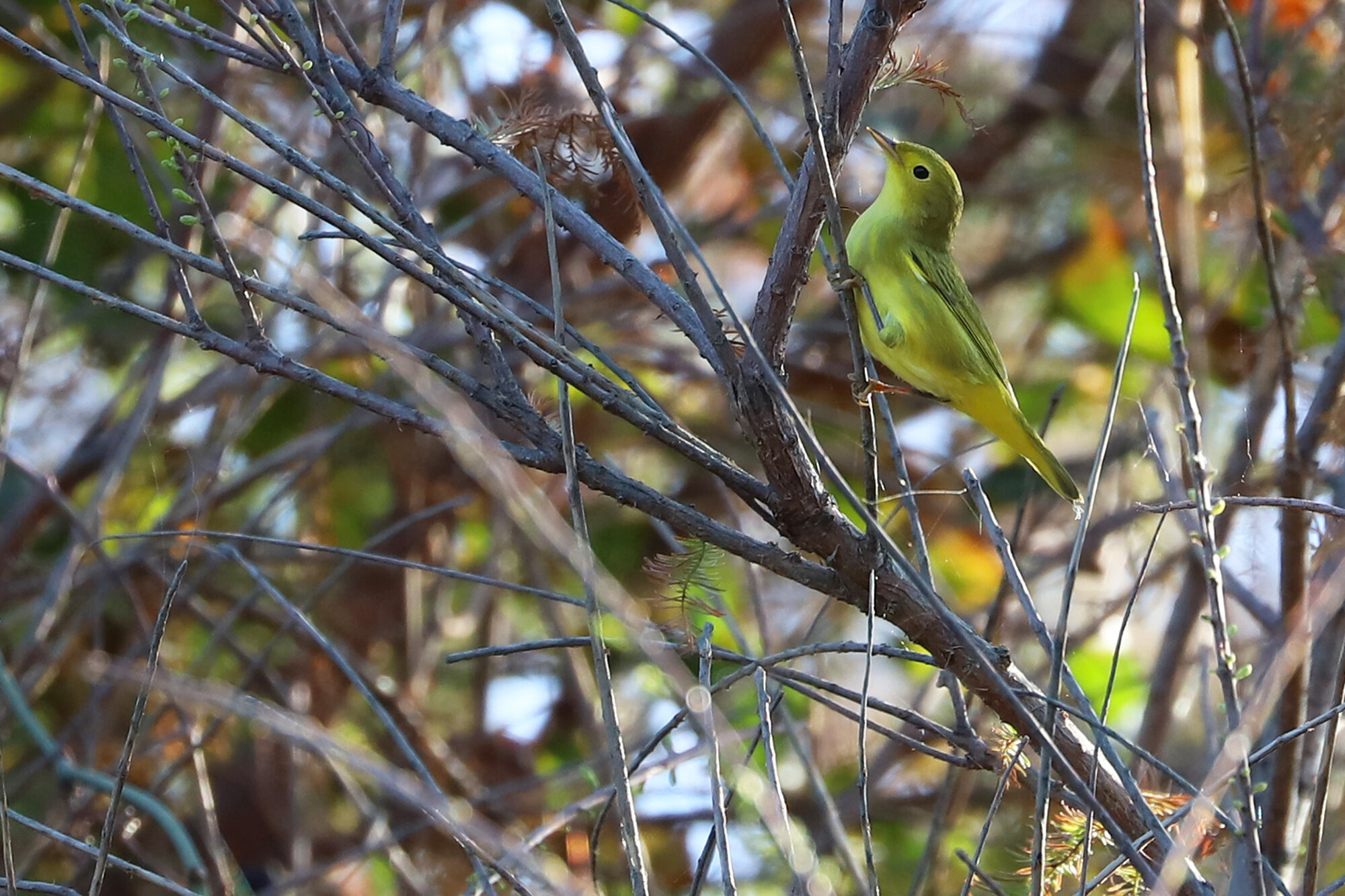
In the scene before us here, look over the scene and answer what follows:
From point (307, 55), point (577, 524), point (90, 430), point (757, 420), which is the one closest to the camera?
point (577, 524)

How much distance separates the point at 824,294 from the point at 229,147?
8.04 ft

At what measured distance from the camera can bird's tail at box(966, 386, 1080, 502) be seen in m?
3.03

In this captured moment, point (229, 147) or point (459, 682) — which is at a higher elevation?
point (229, 147)

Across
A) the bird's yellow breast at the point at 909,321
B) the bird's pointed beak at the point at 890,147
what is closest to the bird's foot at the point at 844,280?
the bird's yellow breast at the point at 909,321

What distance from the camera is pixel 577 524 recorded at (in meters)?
1.50

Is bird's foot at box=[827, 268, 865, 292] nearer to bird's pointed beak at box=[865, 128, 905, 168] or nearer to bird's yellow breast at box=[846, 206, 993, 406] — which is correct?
bird's yellow breast at box=[846, 206, 993, 406]

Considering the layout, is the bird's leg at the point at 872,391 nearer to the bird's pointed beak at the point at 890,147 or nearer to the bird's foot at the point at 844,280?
the bird's foot at the point at 844,280

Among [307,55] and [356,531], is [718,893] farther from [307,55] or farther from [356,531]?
[307,55]

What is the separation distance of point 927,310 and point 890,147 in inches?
20.5

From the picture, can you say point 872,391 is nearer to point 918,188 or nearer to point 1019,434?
point 1019,434

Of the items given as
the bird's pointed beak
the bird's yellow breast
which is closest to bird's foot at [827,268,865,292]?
the bird's yellow breast

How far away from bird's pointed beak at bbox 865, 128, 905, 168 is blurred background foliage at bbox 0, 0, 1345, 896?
685 mm

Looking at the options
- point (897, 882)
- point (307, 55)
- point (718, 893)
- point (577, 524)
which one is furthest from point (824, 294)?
point (577, 524)

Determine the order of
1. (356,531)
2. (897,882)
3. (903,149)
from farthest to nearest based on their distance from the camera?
(356,531) → (897,882) → (903,149)
